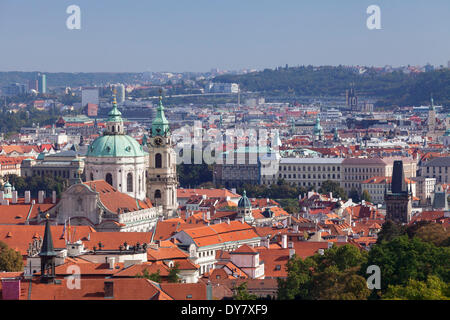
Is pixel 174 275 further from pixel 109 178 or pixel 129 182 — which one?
pixel 129 182

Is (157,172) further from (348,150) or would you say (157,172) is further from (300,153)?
(348,150)

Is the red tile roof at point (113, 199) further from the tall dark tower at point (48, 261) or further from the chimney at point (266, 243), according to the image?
the tall dark tower at point (48, 261)

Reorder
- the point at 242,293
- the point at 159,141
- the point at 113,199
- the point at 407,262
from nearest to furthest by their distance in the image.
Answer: the point at 242,293 → the point at 407,262 → the point at 113,199 → the point at 159,141

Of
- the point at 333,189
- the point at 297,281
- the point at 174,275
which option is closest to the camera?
the point at 174,275

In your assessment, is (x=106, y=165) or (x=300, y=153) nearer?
(x=106, y=165)

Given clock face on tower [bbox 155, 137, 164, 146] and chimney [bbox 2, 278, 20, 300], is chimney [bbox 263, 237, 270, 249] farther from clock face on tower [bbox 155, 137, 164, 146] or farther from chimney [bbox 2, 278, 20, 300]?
chimney [bbox 2, 278, 20, 300]

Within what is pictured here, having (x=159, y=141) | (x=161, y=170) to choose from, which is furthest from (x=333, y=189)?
(x=161, y=170)
